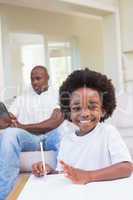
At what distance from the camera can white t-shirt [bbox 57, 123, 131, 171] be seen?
1.13 meters

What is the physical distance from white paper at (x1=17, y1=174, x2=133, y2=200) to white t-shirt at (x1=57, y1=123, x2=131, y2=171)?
0.47ft

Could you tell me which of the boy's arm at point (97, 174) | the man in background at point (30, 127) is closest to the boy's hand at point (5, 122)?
the man in background at point (30, 127)

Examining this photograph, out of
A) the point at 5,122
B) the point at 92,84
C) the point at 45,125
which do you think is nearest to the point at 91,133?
the point at 92,84

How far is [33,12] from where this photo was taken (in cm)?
503

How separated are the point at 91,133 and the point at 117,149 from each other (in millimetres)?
134

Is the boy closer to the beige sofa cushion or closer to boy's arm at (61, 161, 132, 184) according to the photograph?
boy's arm at (61, 161, 132, 184)

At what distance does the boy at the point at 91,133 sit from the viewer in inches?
43.5

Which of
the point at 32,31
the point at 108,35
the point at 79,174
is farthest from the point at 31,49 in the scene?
the point at 79,174

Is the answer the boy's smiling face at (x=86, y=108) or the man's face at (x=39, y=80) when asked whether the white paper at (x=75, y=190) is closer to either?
the boy's smiling face at (x=86, y=108)

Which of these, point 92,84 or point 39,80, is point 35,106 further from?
point 92,84

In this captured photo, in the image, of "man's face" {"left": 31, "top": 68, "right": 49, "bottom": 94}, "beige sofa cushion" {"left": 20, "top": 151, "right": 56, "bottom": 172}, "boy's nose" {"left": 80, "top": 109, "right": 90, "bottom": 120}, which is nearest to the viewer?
"boy's nose" {"left": 80, "top": 109, "right": 90, "bottom": 120}

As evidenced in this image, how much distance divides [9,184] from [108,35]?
2.73 meters

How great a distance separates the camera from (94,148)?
1164 mm

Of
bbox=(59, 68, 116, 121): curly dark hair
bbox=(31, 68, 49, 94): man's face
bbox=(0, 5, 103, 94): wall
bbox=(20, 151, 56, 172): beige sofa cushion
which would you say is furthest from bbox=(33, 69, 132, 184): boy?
bbox=(0, 5, 103, 94): wall
